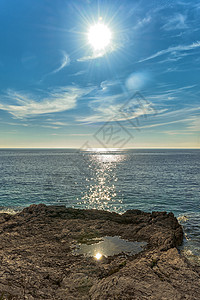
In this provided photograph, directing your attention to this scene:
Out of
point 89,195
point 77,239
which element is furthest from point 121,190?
point 77,239

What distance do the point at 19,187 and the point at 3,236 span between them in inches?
1102

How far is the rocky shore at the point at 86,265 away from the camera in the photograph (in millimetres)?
8398

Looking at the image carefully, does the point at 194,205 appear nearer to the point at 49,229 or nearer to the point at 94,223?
the point at 94,223

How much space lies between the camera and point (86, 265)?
11211mm

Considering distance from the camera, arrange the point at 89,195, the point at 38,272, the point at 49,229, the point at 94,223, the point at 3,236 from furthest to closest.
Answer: the point at 89,195 → the point at 94,223 → the point at 49,229 → the point at 3,236 → the point at 38,272

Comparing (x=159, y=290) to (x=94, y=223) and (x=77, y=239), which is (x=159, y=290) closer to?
(x=77, y=239)

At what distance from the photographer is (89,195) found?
120 feet

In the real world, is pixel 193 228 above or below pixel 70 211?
below

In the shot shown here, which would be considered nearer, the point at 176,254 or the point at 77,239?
the point at 176,254

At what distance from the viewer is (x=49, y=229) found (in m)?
17.3

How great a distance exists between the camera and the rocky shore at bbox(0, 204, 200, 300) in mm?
8398

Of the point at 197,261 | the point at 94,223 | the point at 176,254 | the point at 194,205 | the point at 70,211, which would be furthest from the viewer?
the point at 194,205

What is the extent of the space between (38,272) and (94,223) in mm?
9069

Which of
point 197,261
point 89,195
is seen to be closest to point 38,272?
point 197,261
